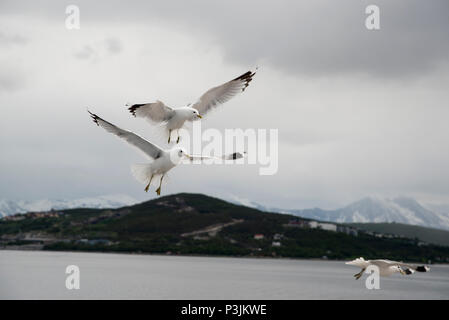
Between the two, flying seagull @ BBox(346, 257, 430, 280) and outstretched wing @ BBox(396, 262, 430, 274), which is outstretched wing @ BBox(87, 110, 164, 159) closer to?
flying seagull @ BBox(346, 257, 430, 280)

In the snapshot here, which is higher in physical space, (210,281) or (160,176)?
(160,176)

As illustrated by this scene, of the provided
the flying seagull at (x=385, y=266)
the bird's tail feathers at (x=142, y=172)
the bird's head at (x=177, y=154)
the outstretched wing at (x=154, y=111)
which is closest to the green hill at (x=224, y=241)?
the flying seagull at (x=385, y=266)

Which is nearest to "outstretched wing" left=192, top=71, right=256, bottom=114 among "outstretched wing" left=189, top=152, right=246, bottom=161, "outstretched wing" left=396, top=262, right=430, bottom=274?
"outstretched wing" left=189, top=152, right=246, bottom=161

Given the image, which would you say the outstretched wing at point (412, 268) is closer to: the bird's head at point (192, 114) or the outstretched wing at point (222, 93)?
the bird's head at point (192, 114)

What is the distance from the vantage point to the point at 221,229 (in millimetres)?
192625

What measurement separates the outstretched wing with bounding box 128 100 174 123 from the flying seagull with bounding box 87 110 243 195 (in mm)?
645

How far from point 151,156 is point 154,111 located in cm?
94

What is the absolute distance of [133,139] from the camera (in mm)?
13219

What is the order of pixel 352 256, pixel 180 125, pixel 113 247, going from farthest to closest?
pixel 113 247 → pixel 352 256 → pixel 180 125

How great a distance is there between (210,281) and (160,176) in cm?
8930

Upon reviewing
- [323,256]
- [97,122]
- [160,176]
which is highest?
[97,122]
